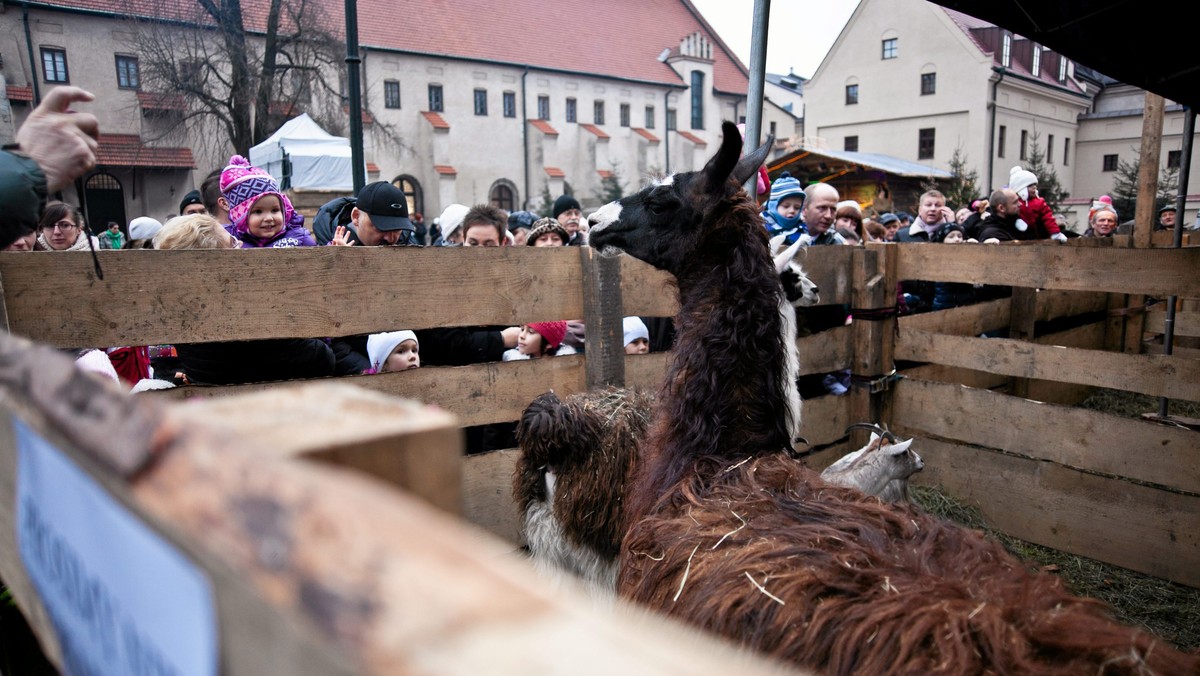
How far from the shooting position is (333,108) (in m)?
22.7

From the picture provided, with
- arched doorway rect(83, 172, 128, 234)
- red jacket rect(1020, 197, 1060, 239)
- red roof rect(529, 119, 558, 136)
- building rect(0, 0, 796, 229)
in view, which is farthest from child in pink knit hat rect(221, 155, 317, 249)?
red roof rect(529, 119, 558, 136)

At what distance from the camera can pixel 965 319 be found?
6.02m

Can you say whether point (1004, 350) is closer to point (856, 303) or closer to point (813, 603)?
point (856, 303)

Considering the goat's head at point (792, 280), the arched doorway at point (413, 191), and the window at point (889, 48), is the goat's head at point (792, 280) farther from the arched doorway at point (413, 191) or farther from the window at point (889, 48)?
the window at point (889, 48)

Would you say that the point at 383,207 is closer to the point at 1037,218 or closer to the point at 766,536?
the point at 766,536

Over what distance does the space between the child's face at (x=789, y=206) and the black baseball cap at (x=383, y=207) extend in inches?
110

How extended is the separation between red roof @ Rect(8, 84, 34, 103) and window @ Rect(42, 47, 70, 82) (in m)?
3.49

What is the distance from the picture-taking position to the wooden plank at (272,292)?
2.46 metres

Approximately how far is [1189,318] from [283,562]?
9.06 meters

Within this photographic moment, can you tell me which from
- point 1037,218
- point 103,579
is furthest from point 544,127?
point 103,579

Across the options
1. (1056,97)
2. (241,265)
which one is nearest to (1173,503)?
(241,265)

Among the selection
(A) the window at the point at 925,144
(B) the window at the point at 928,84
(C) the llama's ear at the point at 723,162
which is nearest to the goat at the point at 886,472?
(C) the llama's ear at the point at 723,162

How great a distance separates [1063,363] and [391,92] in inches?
1626

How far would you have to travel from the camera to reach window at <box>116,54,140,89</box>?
28594mm
